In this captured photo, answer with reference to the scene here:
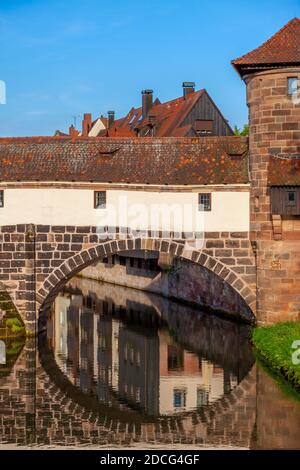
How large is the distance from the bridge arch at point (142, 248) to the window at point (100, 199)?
1217mm

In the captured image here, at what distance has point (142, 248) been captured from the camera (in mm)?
28234

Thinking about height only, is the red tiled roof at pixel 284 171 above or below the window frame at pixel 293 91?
below

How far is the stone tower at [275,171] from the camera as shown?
1050 inches

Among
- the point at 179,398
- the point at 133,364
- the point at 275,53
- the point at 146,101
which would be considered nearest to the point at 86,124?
the point at 146,101

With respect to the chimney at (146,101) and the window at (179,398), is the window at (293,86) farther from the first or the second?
the chimney at (146,101)

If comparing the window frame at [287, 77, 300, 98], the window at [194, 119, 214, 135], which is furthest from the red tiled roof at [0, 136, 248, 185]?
the window at [194, 119, 214, 135]

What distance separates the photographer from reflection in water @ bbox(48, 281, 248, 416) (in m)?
21.8

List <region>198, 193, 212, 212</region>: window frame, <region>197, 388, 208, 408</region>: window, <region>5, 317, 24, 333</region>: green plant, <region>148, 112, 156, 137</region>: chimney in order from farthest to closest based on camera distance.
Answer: <region>148, 112, 156, 137</region>: chimney, <region>5, 317, 24, 333</region>: green plant, <region>198, 193, 212, 212</region>: window frame, <region>197, 388, 208, 408</region>: window

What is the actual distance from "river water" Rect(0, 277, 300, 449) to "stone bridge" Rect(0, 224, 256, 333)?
161cm

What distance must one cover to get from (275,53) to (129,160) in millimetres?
5901

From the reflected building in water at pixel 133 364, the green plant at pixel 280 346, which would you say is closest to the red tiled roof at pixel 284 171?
the green plant at pixel 280 346

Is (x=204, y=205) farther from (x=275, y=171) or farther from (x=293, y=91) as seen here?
(x=293, y=91)

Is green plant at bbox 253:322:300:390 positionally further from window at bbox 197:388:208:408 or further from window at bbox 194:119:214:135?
window at bbox 194:119:214:135

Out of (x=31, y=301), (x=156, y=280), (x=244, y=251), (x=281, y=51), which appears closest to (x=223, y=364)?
(x=244, y=251)
